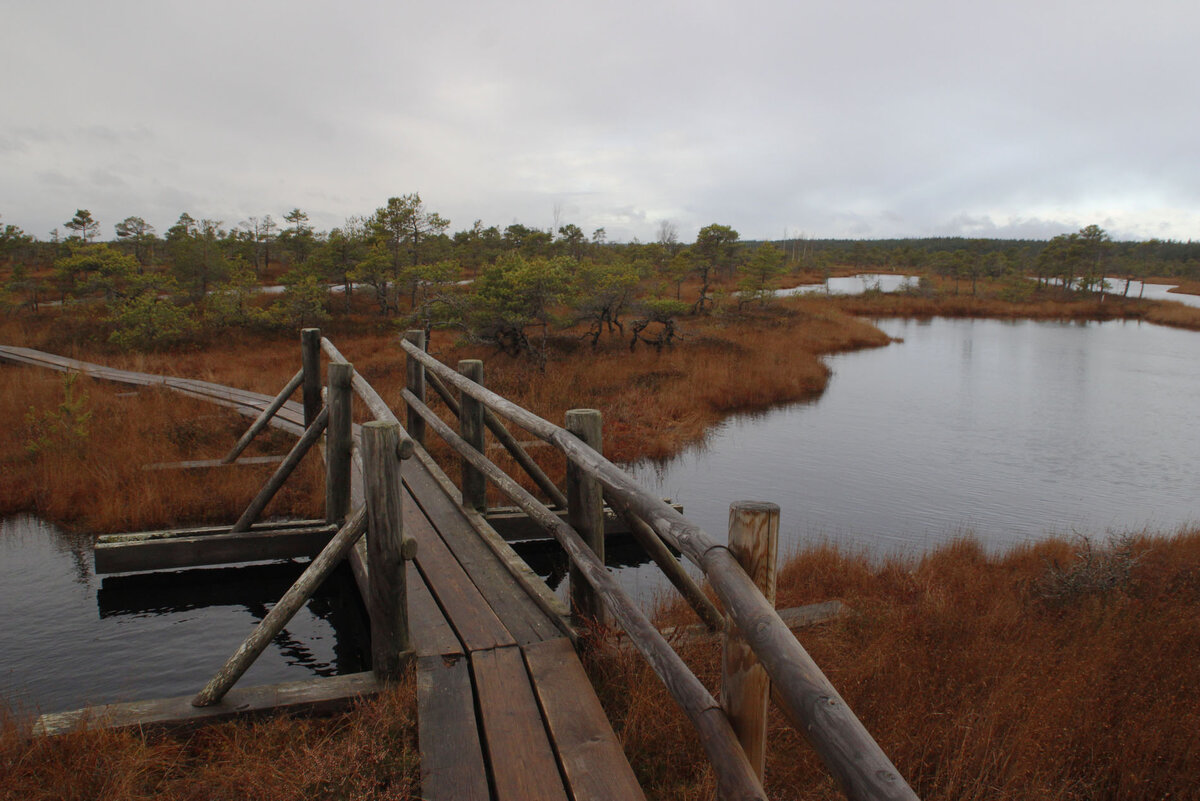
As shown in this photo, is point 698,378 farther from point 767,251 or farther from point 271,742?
point 767,251

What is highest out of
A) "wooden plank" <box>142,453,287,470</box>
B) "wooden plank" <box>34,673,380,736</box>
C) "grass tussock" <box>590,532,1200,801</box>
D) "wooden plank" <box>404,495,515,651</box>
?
"wooden plank" <box>404,495,515,651</box>

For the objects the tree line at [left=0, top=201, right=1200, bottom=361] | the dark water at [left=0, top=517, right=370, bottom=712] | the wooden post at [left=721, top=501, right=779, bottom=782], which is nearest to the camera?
the wooden post at [left=721, top=501, right=779, bottom=782]

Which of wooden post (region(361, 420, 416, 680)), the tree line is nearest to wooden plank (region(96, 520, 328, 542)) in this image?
wooden post (region(361, 420, 416, 680))

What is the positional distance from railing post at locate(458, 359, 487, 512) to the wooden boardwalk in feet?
2.30

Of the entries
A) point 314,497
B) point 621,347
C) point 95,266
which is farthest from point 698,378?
point 95,266

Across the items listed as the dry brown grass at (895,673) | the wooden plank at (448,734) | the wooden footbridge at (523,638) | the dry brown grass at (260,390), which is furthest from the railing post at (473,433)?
the dry brown grass at (260,390)

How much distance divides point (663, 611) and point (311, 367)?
5.36 metres

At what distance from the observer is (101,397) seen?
36.8 ft

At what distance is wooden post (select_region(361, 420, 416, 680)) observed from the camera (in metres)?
3.52

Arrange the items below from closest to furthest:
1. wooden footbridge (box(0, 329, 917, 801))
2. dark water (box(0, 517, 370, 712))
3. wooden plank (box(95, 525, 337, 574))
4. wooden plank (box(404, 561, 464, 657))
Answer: wooden footbridge (box(0, 329, 917, 801)) < wooden plank (box(404, 561, 464, 657)) < dark water (box(0, 517, 370, 712)) < wooden plank (box(95, 525, 337, 574))

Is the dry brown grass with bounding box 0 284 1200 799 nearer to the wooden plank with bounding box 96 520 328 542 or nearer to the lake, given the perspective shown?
the lake

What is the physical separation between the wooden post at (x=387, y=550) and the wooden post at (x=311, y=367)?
5.04 m

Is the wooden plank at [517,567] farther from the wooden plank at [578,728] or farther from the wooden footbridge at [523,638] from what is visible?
the wooden plank at [578,728]

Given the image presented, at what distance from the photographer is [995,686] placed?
4086 millimetres
